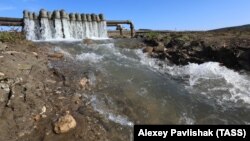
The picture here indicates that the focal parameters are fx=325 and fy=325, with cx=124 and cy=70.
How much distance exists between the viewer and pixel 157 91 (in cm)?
815

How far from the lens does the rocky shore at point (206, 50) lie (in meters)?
10.1

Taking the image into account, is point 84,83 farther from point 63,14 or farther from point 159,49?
point 63,14

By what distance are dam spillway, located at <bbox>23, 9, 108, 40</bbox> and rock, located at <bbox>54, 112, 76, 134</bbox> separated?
9.18 meters

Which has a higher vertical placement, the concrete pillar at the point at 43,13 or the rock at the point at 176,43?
the concrete pillar at the point at 43,13

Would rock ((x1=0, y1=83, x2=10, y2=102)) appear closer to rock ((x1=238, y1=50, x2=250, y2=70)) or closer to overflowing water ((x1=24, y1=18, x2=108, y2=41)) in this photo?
rock ((x1=238, y1=50, x2=250, y2=70))

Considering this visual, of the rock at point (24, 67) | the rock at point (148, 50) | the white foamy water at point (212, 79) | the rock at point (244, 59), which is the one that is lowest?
the white foamy water at point (212, 79)

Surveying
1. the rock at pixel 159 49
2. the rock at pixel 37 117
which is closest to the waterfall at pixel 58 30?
the rock at pixel 159 49

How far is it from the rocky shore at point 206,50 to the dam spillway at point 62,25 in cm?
524

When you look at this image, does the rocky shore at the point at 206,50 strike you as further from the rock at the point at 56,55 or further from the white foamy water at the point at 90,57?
the rock at the point at 56,55

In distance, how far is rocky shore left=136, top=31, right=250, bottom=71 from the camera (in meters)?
10.1

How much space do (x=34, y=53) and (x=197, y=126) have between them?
17.1 feet

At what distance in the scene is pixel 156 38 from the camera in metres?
13.9

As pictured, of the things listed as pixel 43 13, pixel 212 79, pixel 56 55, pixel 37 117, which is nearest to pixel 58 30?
pixel 43 13

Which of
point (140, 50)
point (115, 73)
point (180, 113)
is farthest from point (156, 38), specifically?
point (180, 113)
